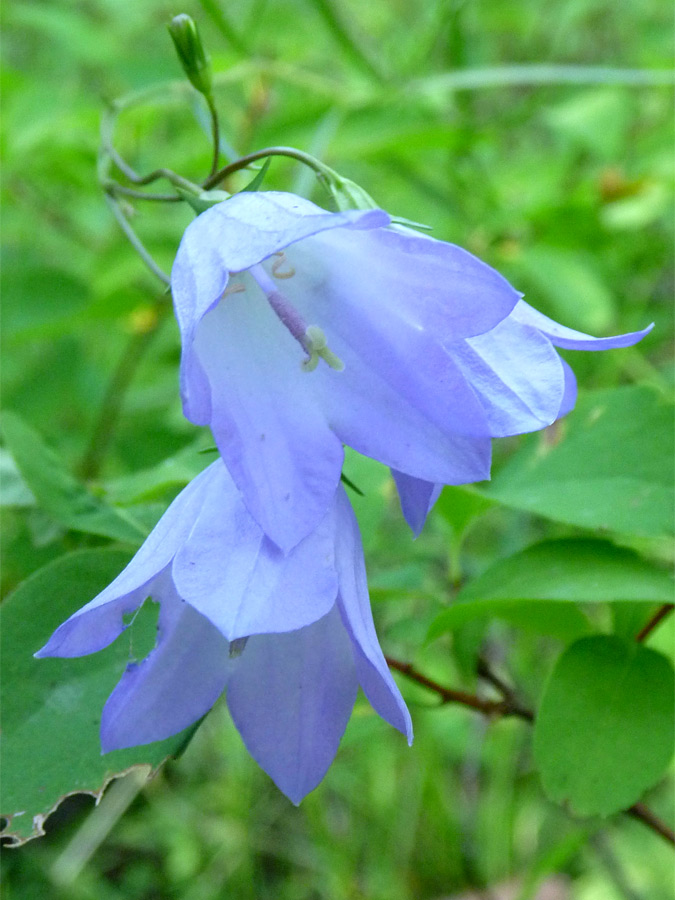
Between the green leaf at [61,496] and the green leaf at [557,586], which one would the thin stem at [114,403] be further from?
the green leaf at [557,586]

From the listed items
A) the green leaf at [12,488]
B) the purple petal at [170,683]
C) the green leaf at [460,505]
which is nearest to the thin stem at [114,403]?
the green leaf at [12,488]

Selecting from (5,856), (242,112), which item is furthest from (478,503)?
(5,856)

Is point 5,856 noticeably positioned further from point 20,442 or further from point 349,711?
point 349,711

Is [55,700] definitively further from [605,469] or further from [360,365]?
[605,469]

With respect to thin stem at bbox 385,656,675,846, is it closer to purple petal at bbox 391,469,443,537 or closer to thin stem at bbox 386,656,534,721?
thin stem at bbox 386,656,534,721

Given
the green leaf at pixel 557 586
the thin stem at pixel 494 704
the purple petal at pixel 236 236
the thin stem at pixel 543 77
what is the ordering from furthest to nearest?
the thin stem at pixel 543 77 → the thin stem at pixel 494 704 → the green leaf at pixel 557 586 → the purple petal at pixel 236 236

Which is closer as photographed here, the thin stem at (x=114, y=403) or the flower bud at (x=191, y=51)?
the flower bud at (x=191, y=51)

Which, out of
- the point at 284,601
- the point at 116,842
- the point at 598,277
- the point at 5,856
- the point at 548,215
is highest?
the point at 284,601
